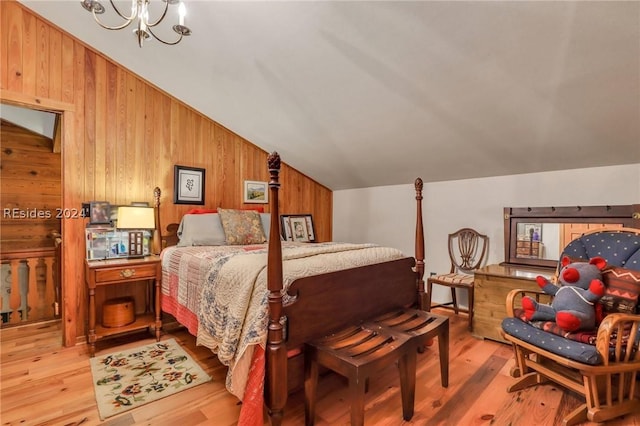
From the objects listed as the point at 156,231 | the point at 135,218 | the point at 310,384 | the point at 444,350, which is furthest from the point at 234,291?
the point at 156,231

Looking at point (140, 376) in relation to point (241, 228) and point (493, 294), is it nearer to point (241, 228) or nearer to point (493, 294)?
point (241, 228)

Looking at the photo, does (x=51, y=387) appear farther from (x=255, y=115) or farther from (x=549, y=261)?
(x=549, y=261)

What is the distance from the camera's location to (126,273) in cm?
254

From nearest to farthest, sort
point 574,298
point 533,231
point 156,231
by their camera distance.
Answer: point 574,298 < point 533,231 < point 156,231

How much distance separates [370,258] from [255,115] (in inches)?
77.8

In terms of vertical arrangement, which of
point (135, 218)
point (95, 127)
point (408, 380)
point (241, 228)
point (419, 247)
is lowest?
point (408, 380)

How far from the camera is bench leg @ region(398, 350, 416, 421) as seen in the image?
1.67 meters

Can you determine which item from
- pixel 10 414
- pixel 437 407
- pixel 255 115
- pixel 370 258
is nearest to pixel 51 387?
pixel 10 414

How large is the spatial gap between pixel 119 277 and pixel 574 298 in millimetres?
3240

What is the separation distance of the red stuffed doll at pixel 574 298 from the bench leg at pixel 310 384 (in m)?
1.42

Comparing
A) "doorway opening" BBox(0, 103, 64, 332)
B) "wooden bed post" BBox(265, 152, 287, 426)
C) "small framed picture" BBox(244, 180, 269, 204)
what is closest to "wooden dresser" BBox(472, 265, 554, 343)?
"wooden bed post" BBox(265, 152, 287, 426)

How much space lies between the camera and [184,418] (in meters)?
1.70

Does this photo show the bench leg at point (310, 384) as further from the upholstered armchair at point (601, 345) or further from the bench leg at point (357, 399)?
the upholstered armchair at point (601, 345)

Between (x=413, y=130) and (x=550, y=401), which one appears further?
(x=413, y=130)
